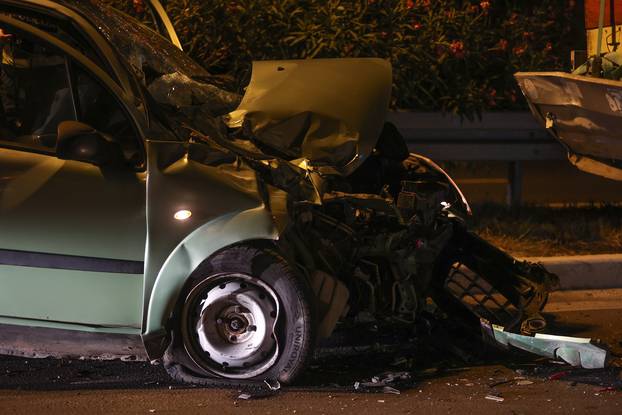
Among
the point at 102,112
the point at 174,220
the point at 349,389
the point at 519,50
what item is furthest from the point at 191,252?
the point at 519,50

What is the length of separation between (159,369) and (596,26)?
13.0 ft

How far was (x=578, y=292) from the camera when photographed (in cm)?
784

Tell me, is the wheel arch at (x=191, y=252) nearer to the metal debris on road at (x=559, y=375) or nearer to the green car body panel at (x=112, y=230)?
the green car body panel at (x=112, y=230)

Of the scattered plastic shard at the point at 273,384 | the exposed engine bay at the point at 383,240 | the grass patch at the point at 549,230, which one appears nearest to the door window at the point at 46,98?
the exposed engine bay at the point at 383,240

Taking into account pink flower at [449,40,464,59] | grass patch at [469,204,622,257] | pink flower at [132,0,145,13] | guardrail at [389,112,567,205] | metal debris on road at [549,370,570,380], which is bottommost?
metal debris on road at [549,370,570,380]

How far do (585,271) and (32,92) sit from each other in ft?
13.7

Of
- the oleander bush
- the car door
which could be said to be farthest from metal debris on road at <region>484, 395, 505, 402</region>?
the oleander bush

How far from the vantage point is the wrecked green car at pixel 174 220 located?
202 inches

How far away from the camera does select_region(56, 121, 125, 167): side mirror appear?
514 centimetres

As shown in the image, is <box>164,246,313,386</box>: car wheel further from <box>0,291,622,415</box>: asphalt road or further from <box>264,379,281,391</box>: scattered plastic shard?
<box>0,291,622,415</box>: asphalt road

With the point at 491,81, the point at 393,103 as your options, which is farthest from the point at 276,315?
the point at 491,81

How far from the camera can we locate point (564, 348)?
18.1ft

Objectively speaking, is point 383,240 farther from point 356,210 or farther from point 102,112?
point 102,112

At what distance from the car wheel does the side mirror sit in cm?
65
